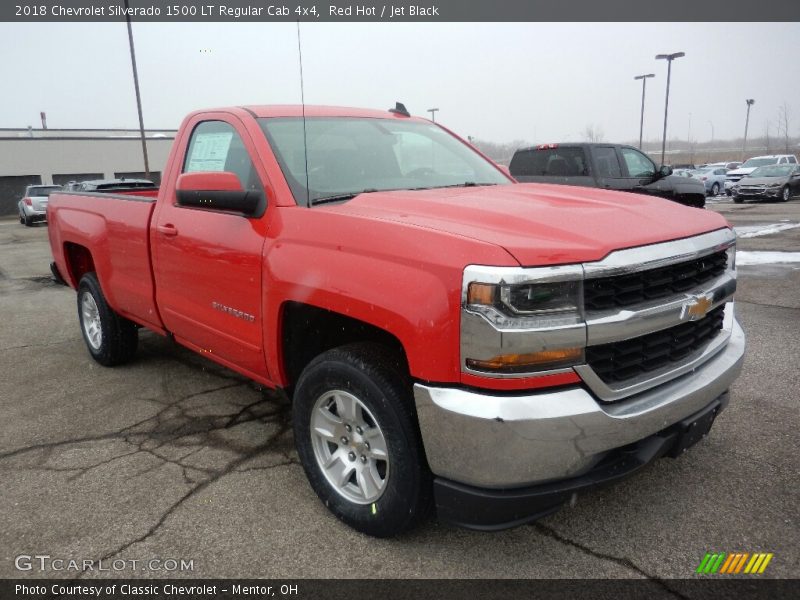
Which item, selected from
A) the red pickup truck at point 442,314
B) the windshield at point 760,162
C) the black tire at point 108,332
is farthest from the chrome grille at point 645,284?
the windshield at point 760,162

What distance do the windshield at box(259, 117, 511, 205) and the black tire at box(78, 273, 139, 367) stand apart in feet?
8.11

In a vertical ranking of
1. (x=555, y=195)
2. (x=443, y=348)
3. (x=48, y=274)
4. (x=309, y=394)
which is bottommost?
(x=48, y=274)

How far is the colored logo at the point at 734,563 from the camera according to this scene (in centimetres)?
231

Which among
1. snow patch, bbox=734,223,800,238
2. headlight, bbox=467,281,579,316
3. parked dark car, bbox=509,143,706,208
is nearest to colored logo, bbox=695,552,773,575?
headlight, bbox=467,281,579,316

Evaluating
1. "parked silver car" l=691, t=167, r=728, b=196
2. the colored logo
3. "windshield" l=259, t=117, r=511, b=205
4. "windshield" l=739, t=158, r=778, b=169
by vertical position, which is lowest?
"parked silver car" l=691, t=167, r=728, b=196

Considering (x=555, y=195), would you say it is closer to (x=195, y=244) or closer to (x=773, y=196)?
(x=195, y=244)

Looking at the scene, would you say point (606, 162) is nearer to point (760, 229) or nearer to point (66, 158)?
point (760, 229)

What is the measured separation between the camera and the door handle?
11.6ft

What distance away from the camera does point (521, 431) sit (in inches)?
77.4

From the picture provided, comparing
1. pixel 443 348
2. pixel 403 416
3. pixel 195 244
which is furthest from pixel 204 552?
pixel 195 244

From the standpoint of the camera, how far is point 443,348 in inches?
80.7

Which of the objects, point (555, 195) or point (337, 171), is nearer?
point (555, 195)

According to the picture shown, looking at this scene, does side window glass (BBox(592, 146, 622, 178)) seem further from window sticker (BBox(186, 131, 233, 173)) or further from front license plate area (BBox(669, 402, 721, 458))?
front license plate area (BBox(669, 402, 721, 458))

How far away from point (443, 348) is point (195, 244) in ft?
6.16
